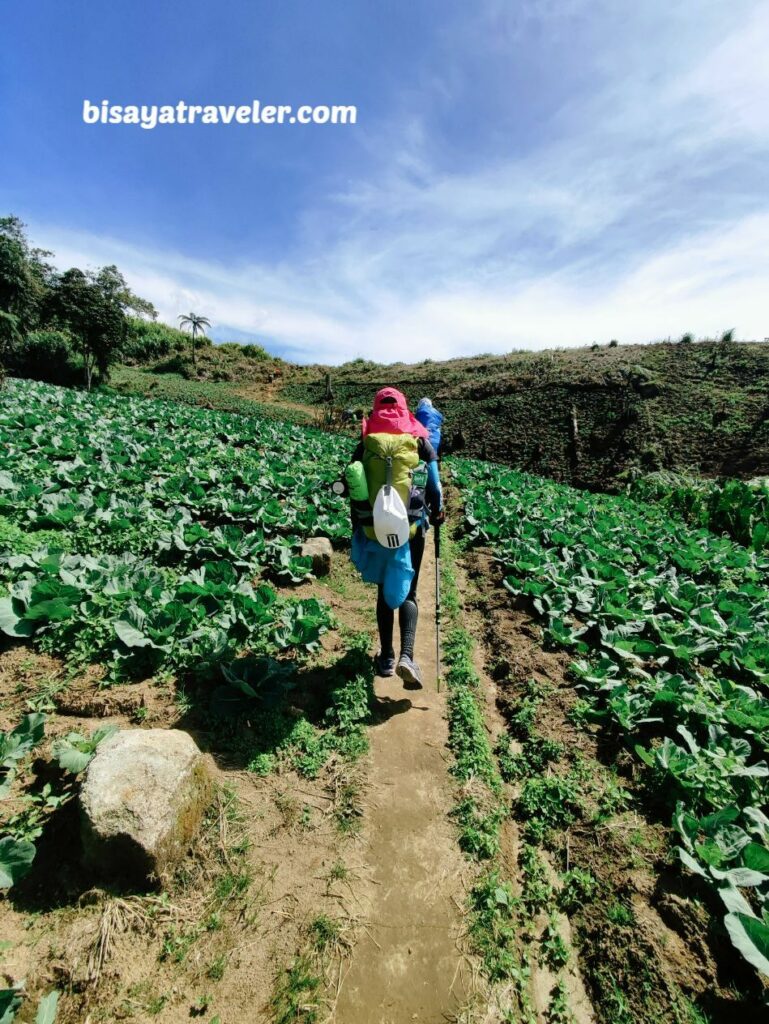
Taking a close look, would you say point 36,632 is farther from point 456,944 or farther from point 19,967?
point 456,944

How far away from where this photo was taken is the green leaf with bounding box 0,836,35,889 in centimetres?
218

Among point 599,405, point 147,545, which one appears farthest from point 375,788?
point 599,405

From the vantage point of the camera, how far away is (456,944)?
8.54 feet

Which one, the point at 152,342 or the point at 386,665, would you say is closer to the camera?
the point at 386,665

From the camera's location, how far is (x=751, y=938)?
231 centimetres

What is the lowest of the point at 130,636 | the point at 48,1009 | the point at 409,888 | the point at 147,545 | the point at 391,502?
the point at 409,888

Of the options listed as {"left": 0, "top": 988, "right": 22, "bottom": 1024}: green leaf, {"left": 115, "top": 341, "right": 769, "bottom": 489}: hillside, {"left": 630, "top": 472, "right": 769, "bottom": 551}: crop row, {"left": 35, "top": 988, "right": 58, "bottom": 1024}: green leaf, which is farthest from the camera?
{"left": 115, "top": 341, "right": 769, "bottom": 489}: hillside

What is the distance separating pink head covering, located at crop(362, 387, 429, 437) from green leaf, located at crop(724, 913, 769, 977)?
385 centimetres

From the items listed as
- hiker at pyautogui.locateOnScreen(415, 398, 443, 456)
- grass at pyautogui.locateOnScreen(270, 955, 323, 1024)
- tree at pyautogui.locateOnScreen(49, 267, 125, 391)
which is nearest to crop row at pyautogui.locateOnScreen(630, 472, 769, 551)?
hiker at pyautogui.locateOnScreen(415, 398, 443, 456)

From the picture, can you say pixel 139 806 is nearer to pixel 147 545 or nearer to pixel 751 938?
pixel 751 938

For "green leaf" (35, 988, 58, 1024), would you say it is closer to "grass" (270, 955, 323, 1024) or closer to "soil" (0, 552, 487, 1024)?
"soil" (0, 552, 487, 1024)

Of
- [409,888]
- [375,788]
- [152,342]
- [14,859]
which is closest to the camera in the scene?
[14,859]

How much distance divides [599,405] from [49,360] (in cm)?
4573

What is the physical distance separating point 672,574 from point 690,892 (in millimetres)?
6077
